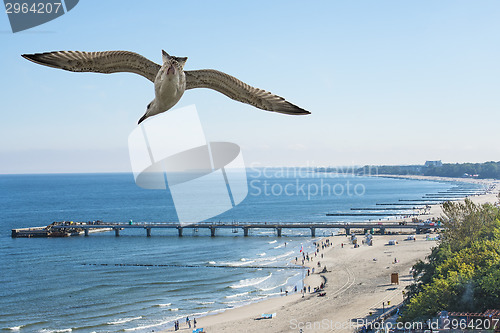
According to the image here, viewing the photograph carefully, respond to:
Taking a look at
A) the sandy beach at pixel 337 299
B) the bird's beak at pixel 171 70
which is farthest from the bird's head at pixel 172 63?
the sandy beach at pixel 337 299

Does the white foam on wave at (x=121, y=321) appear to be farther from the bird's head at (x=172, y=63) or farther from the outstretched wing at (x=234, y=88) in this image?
the bird's head at (x=172, y=63)

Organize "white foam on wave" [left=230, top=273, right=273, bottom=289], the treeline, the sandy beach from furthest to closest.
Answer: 1. "white foam on wave" [left=230, top=273, right=273, bottom=289]
2. the sandy beach
3. the treeline

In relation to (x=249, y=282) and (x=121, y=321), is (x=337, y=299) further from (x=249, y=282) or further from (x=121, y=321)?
(x=121, y=321)

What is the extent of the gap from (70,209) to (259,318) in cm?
12081

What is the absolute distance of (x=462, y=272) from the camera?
2997 cm

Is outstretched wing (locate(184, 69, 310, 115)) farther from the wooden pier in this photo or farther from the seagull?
the wooden pier

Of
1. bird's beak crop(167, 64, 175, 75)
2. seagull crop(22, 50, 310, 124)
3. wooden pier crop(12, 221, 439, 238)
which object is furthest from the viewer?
wooden pier crop(12, 221, 439, 238)

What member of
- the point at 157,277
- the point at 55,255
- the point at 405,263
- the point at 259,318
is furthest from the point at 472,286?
the point at 55,255

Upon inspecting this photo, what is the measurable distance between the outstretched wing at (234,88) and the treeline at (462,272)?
2554cm

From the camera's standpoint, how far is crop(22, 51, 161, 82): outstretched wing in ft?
15.7

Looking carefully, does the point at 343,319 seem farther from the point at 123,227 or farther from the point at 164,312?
the point at 123,227

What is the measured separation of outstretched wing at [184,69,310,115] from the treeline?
25.5 metres

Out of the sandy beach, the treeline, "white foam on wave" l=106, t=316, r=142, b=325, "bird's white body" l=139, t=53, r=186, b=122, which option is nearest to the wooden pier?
the sandy beach

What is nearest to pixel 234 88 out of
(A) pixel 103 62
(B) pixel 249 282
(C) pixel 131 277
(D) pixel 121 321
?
(A) pixel 103 62
